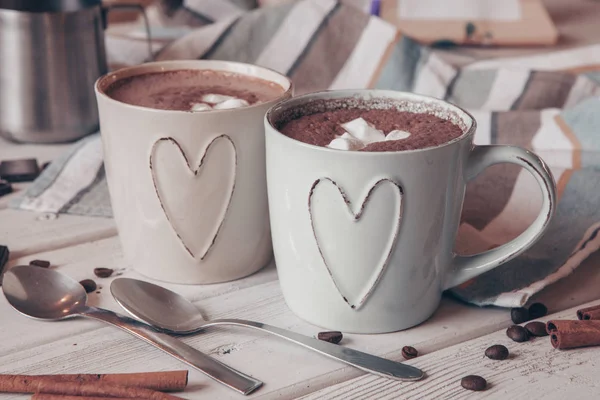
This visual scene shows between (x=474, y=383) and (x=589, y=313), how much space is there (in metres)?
0.18

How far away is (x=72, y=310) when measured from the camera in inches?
31.3

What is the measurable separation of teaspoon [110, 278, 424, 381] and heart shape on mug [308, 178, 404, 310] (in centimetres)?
6

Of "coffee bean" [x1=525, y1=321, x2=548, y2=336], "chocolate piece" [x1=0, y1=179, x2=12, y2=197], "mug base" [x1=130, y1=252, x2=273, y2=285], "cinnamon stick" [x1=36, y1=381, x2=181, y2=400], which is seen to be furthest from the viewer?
"chocolate piece" [x1=0, y1=179, x2=12, y2=197]

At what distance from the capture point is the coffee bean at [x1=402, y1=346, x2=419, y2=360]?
74 cm

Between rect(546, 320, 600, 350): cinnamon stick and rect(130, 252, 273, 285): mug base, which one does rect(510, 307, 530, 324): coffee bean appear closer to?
rect(546, 320, 600, 350): cinnamon stick

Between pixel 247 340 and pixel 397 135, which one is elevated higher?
pixel 397 135

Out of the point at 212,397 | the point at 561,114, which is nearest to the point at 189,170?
the point at 212,397

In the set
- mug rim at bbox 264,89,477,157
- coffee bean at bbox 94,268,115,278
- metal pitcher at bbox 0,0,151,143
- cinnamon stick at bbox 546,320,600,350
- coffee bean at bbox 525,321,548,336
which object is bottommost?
coffee bean at bbox 94,268,115,278

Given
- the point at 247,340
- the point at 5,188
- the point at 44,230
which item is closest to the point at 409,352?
the point at 247,340

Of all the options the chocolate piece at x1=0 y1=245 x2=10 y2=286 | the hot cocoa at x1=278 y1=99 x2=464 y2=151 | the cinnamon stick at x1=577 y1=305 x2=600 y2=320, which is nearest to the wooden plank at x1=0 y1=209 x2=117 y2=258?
the chocolate piece at x1=0 y1=245 x2=10 y2=286

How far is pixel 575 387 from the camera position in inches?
27.4

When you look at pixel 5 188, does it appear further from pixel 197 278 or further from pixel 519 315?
pixel 519 315

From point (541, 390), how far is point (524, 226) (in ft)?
1.07

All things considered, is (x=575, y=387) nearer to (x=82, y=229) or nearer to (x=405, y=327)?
(x=405, y=327)
